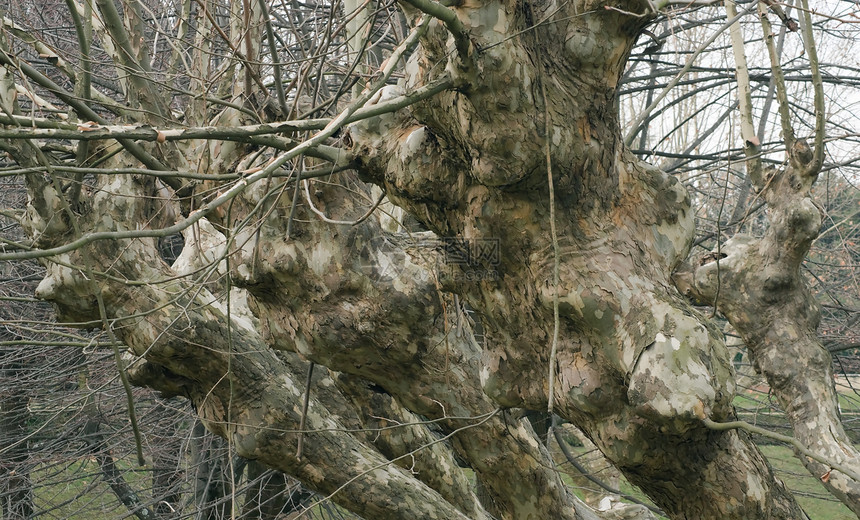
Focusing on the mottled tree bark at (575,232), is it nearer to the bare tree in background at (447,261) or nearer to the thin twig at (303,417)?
the bare tree in background at (447,261)

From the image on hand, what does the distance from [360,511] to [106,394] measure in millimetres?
4340

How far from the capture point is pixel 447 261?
2.87 metres

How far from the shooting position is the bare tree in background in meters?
2.32

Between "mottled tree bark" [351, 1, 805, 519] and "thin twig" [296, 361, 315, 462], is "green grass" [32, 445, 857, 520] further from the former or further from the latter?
"mottled tree bark" [351, 1, 805, 519]

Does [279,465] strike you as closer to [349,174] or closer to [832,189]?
[349,174]

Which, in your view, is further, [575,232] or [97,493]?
[97,493]

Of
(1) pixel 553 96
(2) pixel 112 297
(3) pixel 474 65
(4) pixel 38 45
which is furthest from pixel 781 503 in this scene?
(4) pixel 38 45

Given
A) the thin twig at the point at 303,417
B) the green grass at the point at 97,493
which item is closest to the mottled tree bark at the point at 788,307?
the thin twig at the point at 303,417

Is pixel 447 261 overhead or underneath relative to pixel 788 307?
overhead

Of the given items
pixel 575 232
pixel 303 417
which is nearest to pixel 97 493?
pixel 303 417

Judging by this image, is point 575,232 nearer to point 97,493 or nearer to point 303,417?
point 303,417

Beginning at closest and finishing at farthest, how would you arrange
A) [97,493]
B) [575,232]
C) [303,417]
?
1. [575,232]
2. [303,417]
3. [97,493]

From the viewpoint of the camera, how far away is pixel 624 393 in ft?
8.45

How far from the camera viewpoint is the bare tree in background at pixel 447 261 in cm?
232
